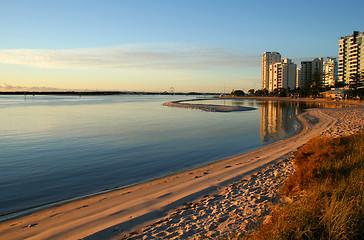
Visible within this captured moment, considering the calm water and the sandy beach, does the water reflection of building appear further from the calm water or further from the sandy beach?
the sandy beach

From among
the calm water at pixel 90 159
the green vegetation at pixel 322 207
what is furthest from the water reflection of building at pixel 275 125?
the green vegetation at pixel 322 207

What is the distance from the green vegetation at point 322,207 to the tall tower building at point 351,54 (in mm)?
155080

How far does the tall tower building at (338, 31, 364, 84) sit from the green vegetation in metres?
→ 155

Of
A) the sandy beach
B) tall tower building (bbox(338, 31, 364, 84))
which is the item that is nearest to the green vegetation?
the sandy beach

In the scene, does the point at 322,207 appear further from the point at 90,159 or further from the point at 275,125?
the point at 275,125

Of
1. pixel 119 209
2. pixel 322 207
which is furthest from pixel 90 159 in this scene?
pixel 322 207

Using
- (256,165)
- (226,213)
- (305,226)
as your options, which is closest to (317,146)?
(256,165)

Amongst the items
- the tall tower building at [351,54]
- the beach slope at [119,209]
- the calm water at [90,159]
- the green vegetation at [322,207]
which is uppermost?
the tall tower building at [351,54]

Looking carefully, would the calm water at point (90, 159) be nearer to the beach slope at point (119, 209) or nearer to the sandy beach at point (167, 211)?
the beach slope at point (119, 209)

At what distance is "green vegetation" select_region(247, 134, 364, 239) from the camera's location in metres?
4.64

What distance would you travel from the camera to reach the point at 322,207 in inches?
208

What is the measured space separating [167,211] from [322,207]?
13.0ft

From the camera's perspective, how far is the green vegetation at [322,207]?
4.64 metres

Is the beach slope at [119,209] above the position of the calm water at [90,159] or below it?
above
